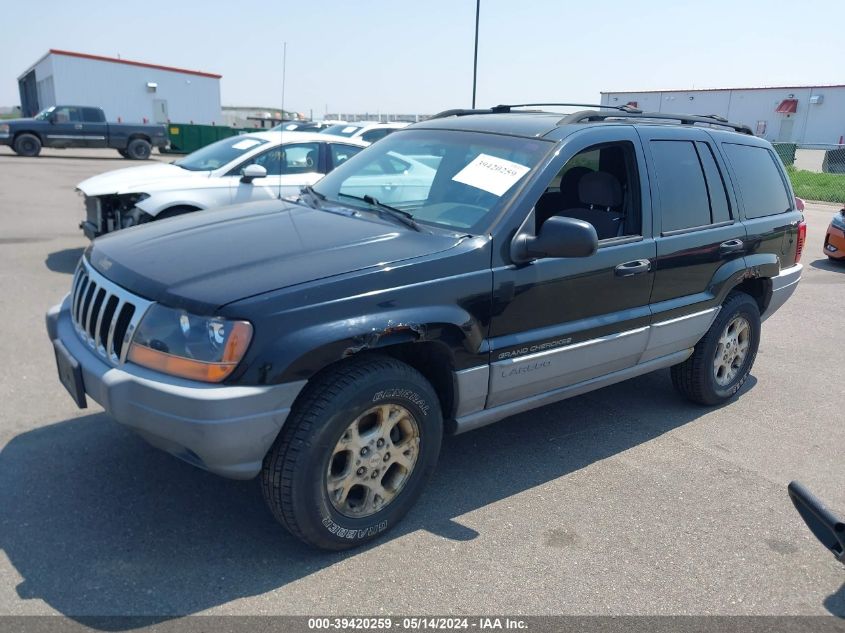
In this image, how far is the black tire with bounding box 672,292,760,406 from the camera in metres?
4.82

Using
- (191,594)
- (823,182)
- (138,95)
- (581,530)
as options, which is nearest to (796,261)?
(581,530)

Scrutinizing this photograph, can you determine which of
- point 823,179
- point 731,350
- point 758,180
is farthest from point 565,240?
point 823,179

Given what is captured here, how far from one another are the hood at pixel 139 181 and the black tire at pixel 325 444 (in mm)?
5615

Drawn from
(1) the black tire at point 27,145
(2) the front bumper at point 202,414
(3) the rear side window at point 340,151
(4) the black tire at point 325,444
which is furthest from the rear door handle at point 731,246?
(1) the black tire at point 27,145

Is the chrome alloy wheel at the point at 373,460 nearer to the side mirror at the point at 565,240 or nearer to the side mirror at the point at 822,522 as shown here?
the side mirror at the point at 565,240

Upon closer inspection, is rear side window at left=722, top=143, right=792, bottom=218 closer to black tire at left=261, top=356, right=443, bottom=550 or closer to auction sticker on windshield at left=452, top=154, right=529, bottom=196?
auction sticker on windshield at left=452, top=154, right=529, bottom=196

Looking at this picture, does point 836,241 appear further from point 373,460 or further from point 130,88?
point 130,88

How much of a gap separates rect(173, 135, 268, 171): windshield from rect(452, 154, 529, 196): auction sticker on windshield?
5.21 m

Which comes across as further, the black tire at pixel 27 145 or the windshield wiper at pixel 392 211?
the black tire at pixel 27 145

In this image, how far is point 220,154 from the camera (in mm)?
8594

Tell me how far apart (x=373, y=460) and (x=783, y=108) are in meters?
57.8

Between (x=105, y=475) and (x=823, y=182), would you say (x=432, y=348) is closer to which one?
(x=105, y=475)

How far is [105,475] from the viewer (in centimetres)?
366

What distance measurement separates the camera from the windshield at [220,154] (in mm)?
8430
